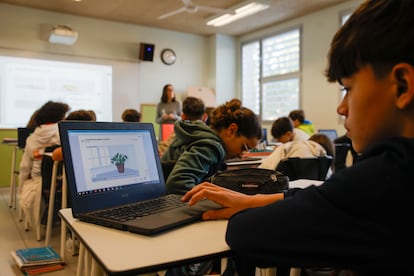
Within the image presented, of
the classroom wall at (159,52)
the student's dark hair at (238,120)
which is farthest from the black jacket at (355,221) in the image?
the classroom wall at (159,52)

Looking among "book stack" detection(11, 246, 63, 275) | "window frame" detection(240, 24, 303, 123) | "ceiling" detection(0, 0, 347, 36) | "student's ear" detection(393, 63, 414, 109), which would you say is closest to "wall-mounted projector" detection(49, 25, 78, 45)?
"ceiling" detection(0, 0, 347, 36)

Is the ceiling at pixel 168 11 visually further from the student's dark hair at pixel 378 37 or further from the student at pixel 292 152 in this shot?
the student's dark hair at pixel 378 37

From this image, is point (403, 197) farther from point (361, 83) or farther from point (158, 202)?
point (158, 202)

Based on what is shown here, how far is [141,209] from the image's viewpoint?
94 centimetres

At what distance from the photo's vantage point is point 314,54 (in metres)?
5.85

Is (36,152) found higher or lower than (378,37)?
lower

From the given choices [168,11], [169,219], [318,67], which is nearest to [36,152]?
[169,219]

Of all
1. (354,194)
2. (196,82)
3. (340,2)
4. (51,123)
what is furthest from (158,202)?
(196,82)

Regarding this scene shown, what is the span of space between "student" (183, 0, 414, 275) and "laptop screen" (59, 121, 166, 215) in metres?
0.47

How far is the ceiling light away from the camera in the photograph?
5.29 metres

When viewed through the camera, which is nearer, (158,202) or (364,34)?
(364,34)

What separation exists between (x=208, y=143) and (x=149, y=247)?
0.81 metres

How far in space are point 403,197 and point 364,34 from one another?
10.5 inches

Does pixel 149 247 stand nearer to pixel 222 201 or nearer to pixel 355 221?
pixel 222 201
